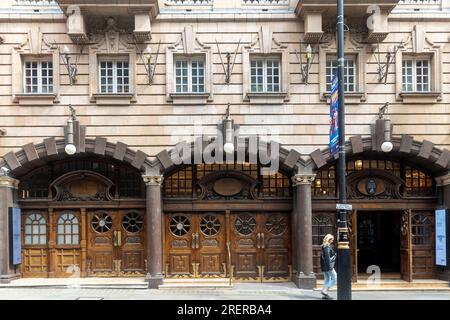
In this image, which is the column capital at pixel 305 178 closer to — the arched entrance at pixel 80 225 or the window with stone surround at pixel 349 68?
the window with stone surround at pixel 349 68

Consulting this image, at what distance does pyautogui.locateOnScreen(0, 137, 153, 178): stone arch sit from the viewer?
17.0 meters

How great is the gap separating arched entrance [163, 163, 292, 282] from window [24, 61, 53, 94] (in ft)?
16.2

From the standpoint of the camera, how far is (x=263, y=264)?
18281 millimetres

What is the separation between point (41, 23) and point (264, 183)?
8899mm

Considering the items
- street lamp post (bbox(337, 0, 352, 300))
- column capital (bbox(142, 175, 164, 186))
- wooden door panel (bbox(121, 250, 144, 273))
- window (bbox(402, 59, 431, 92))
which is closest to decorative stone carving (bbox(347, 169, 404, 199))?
window (bbox(402, 59, 431, 92))

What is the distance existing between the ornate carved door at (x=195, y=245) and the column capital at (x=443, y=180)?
23.8ft

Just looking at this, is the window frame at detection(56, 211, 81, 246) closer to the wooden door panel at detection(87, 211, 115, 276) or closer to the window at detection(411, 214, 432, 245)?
the wooden door panel at detection(87, 211, 115, 276)

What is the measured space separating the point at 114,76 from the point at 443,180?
11.2 meters

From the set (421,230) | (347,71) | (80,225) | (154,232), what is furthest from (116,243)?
(421,230)

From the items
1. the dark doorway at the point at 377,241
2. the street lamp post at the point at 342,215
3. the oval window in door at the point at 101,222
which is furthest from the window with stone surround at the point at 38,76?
the dark doorway at the point at 377,241

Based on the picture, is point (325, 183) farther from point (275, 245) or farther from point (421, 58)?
point (421, 58)

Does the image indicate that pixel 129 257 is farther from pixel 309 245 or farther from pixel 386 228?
pixel 386 228

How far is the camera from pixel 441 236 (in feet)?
57.2

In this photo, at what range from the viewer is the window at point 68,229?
18219mm
